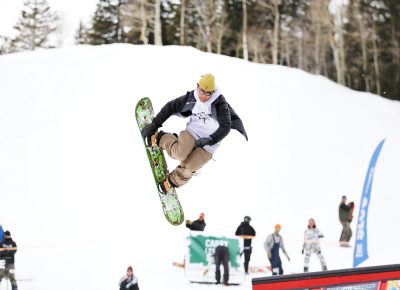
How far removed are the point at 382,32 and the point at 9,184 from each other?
2949 centimetres

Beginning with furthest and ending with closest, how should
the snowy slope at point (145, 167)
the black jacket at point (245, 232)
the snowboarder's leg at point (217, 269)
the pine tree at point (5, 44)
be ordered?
the pine tree at point (5, 44) < the snowy slope at point (145, 167) < the black jacket at point (245, 232) < the snowboarder's leg at point (217, 269)

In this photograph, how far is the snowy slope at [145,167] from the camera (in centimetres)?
1306

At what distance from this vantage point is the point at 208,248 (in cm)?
1048

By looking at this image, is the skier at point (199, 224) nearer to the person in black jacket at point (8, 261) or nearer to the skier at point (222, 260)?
the skier at point (222, 260)

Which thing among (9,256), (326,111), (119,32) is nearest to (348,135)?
(326,111)

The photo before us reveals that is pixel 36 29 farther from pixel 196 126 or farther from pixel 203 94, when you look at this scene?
pixel 203 94

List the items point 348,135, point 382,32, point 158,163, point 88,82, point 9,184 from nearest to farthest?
point 158,163 < point 9,184 < point 88,82 < point 348,135 < point 382,32

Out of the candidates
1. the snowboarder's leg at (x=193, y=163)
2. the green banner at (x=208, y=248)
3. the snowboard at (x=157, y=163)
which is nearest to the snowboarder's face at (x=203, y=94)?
the snowboarder's leg at (x=193, y=163)

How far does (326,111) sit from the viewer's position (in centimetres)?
2233

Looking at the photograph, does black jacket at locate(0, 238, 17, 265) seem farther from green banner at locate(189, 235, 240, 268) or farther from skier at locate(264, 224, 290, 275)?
skier at locate(264, 224, 290, 275)

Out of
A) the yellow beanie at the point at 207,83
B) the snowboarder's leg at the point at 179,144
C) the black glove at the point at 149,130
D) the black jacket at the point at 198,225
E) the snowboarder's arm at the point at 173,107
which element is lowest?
the black jacket at the point at 198,225

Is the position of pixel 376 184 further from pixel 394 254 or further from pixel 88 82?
pixel 88 82

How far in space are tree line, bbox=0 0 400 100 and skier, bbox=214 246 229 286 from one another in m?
18.2

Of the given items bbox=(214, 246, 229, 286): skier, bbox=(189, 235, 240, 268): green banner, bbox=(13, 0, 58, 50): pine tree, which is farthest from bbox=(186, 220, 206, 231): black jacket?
bbox=(13, 0, 58, 50): pine tree
